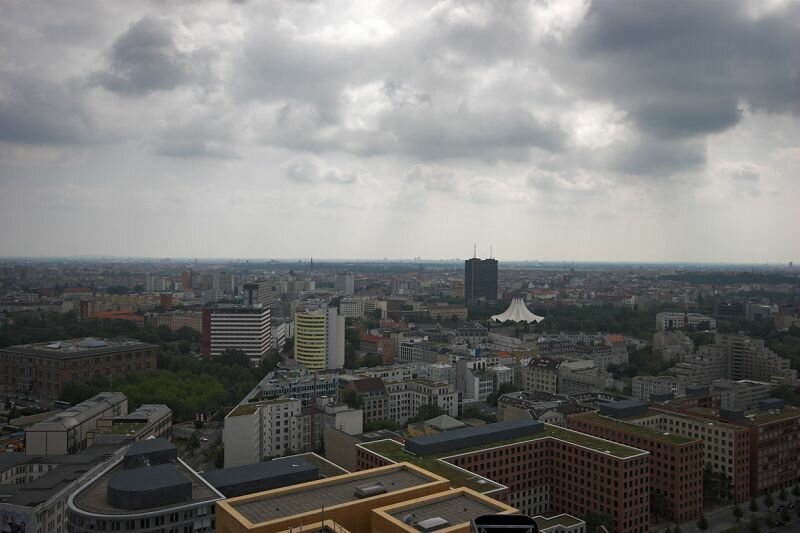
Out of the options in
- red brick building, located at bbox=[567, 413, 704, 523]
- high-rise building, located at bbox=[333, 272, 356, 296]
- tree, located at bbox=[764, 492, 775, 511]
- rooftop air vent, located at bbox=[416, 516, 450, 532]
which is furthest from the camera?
high-rise building, located at bbox=[333, 272, 356, 296]

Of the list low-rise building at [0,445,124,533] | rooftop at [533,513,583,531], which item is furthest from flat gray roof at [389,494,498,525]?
low-rise building at [0,445,124,533]

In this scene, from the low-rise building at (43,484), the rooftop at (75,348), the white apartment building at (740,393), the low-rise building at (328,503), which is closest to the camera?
the low-rise building at (328,503)

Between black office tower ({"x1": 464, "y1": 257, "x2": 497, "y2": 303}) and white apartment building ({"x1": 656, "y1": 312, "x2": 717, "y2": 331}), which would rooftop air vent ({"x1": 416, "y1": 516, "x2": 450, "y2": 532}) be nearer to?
white apartment building ({"x1": 656, "y1": 312, "x2": 717, "y2": 331})

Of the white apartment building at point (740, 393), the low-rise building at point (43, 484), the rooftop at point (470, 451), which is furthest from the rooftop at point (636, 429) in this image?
the low-rise building at point (43, 484)

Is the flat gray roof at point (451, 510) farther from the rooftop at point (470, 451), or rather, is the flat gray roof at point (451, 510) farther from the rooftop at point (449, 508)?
the rooftop at point (470, 451)

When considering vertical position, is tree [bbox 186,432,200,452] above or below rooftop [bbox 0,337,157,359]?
below
